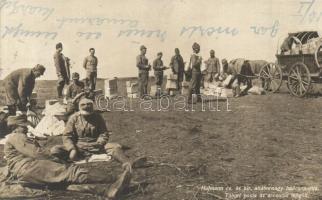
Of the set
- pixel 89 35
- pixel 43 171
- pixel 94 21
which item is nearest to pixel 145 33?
pixel 94 21

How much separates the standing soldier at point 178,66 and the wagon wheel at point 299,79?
10.0 feet

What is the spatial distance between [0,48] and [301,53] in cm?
670

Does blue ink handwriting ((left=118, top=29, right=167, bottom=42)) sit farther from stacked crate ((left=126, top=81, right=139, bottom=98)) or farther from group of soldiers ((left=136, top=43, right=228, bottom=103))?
stacked crate ((left=126, top=81, right=139, bottom=98))

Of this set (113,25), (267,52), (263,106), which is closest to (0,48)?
(113,25)

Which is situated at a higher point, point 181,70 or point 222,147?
point 181,70

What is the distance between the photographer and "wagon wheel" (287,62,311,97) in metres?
9.73

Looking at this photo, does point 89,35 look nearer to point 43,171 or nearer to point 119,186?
point 43,171

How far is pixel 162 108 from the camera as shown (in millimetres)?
9484

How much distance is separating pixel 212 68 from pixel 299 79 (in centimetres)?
323

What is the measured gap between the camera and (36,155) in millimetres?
5523

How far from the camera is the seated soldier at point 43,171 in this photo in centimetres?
527

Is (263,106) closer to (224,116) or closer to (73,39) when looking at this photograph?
(224,116)

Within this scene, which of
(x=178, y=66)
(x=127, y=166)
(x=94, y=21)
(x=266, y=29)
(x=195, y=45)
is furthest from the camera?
(x=178, y=66)

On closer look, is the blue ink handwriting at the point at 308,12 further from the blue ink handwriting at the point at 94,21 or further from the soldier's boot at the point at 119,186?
the soldier's boot at the point at 119,186
